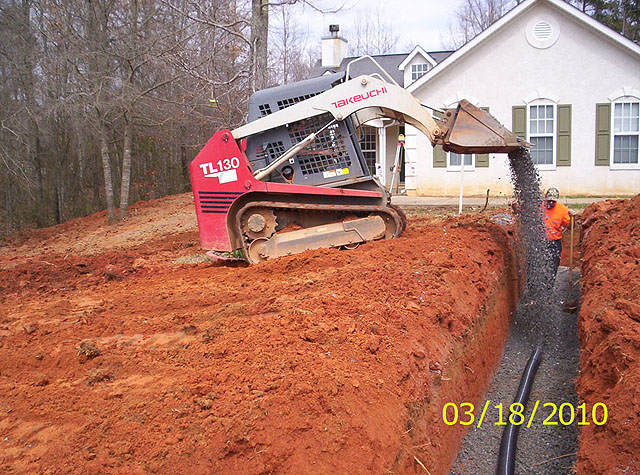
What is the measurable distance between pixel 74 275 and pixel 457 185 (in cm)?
1284

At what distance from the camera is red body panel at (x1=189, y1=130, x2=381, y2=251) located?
336 inches

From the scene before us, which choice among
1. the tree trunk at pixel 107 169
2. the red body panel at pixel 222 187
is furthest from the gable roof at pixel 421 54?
the red body panel at pixel 222 187

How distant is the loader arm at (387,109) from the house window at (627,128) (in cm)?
1129

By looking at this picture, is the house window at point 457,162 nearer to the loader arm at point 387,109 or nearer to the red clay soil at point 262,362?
the loader arm at point 387,109

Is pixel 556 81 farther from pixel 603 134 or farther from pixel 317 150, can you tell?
pixel 317 150

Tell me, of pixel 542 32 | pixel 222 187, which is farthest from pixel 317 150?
pixel 542 32

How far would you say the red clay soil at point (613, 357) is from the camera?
12.4 feet

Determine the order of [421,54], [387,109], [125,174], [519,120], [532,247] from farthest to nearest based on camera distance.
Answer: [421,54] < [519,120] < [125,174] < [532,247] < [387,109]

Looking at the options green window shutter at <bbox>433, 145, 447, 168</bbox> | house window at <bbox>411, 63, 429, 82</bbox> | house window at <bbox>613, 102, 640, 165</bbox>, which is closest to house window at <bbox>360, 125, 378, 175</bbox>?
house window at <bbox>411, 63, 429, 82</bbox>

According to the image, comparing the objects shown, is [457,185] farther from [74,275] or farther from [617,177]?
[74,275]

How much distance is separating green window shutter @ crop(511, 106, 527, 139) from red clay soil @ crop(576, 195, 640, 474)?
10593 mm

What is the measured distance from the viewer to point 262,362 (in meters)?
4.38

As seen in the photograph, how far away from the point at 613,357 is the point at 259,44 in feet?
38.6
